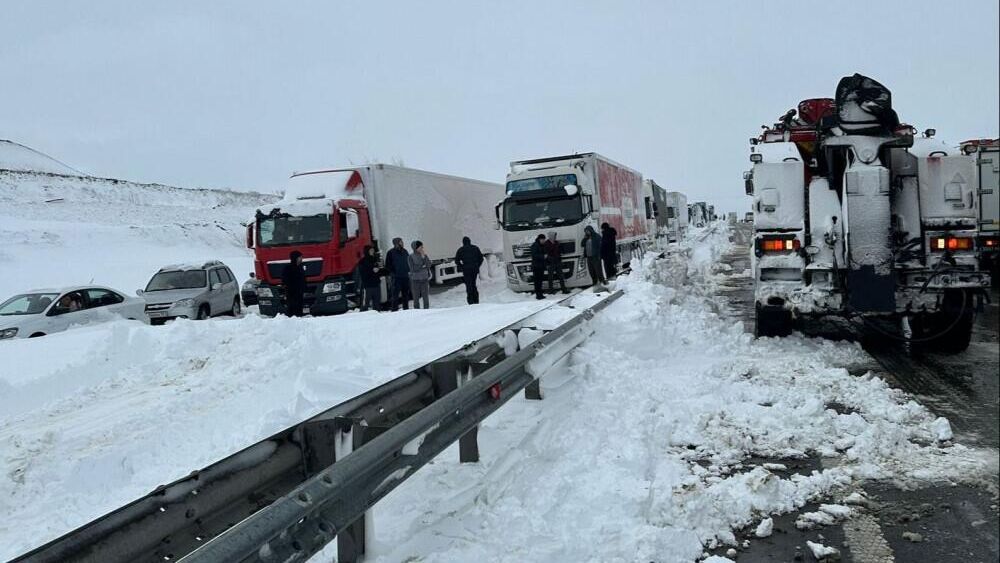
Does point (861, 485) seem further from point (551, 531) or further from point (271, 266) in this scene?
point (271, 266)

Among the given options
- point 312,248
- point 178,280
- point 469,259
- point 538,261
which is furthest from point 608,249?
point 178,280

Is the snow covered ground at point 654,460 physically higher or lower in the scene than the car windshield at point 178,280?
Result: lower

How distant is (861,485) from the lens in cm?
455

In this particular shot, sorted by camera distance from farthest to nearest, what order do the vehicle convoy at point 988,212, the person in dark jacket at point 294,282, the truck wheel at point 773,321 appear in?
1. the person in dark jacket at point 294,282
2. the truck wheel at point 773,321
3. the vehicle convoy at point 988,212

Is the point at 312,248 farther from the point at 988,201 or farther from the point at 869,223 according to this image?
the point at 988,201

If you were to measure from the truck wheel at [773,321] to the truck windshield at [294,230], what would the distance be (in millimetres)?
10905

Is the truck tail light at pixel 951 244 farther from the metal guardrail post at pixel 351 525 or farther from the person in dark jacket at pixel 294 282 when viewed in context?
the person in dark jacket at pixel 294 282

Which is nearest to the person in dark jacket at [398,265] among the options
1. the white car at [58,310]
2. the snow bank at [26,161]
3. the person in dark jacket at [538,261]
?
the person in dark jacket at [538,261]

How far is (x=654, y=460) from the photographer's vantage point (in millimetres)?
4926

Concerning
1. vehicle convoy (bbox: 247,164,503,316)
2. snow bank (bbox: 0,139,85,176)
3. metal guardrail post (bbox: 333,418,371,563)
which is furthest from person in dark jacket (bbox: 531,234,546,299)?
snow bank (bbox: 0,139,85,176)

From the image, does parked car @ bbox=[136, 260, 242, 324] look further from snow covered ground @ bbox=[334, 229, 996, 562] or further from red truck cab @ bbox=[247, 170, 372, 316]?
snow covered ground @ bbox=[334, 229, 996, 562]

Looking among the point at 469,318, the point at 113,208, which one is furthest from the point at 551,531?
the point at 113,208

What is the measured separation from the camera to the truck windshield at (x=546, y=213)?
61.0ft

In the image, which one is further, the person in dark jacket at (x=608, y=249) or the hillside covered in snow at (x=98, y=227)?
the hillside covered in snow at (x=98, y=227)
